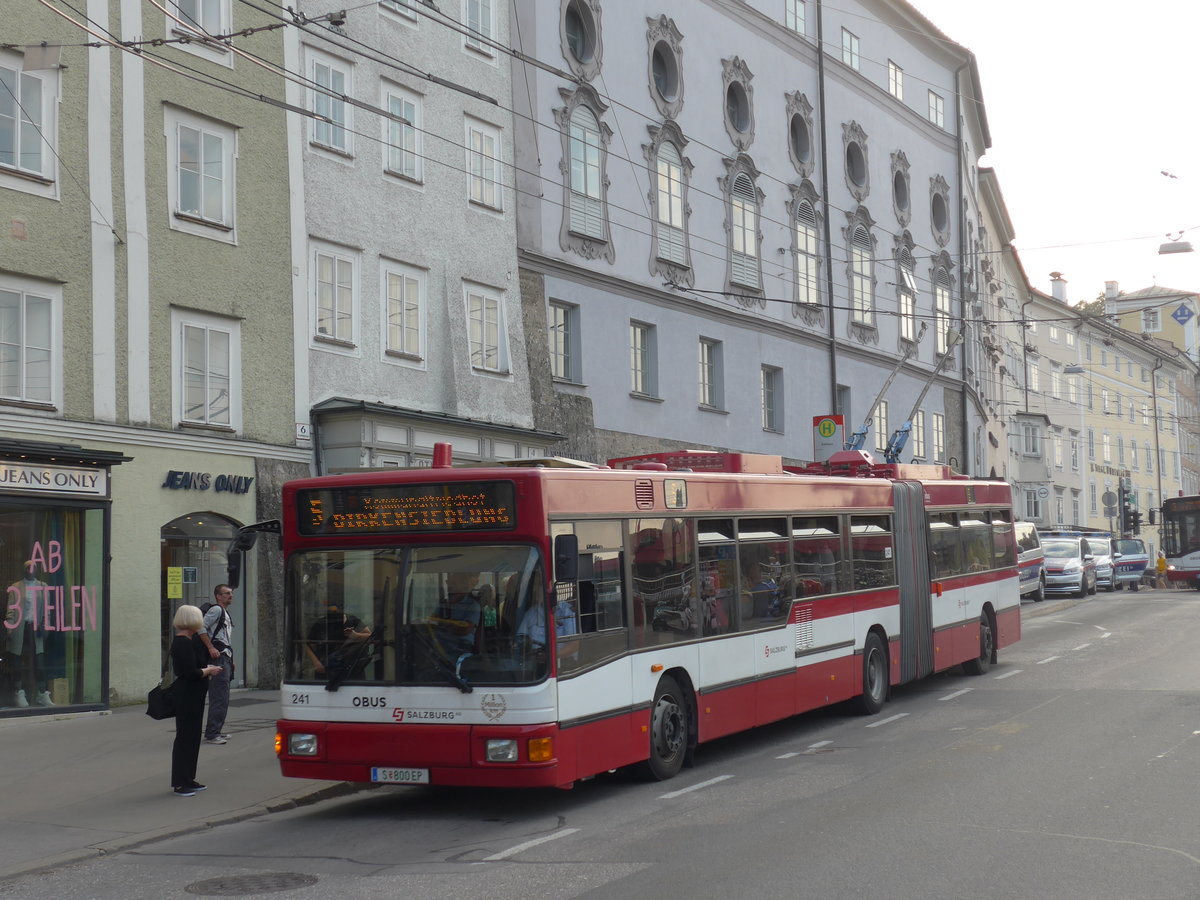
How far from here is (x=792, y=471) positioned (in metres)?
16.5

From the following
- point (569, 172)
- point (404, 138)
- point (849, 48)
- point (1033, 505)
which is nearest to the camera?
point (404, 138)

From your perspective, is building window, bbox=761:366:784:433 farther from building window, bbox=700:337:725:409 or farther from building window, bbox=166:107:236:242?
building window, bbox=166:107:236:242

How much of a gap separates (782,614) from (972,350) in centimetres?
3784

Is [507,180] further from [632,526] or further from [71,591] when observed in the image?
[632,526]

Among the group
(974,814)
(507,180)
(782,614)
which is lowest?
(974,814)

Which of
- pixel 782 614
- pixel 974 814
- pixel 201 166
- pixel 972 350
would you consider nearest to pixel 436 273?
pixel 201 166

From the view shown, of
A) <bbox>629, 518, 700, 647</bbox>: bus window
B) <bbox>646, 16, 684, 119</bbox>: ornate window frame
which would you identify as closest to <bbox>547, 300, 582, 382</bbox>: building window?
<bbox>646, 16, 684, 119</bbox>: ornate window frame

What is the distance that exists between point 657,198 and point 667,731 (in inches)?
768

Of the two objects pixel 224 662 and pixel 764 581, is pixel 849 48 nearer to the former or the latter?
pixel 764 581

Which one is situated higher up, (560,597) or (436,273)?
(436,273)

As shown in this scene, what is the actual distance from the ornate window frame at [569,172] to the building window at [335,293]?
19.4 ft

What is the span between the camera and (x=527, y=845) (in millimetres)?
9633

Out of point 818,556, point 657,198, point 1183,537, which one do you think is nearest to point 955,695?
point 818,556

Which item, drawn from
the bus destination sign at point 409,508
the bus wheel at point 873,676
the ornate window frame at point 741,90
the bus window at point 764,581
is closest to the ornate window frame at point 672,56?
the ornate window frame at point 741,90
